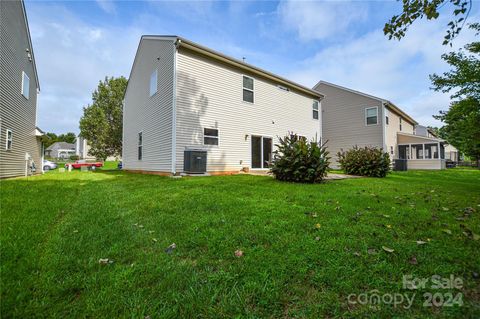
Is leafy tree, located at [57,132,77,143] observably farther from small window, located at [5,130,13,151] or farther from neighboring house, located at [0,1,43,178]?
small window, located at [5,130,13,151]

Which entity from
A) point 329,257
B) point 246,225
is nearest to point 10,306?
point 246,225

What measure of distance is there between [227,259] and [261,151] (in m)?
10.4

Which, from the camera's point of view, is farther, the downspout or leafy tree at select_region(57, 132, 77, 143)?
leafy tree at select_region(57, 132, 77, 143)

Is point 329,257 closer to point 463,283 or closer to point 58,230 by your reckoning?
point 463,283

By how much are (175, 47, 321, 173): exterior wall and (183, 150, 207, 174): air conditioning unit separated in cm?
30

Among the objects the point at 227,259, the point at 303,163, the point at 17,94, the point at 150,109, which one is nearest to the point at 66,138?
the point at 17,94

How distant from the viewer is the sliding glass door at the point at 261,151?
476 inches

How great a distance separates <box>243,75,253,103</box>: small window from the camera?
11883mm

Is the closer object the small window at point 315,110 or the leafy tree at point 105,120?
the small window at point 315,110

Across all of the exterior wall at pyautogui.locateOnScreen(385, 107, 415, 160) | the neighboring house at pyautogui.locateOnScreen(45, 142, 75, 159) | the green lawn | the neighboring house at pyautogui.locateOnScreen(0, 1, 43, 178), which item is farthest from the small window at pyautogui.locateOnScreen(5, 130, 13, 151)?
the neighboring house at pyautogui.locateOnScreen(45, 142, 75, 159)

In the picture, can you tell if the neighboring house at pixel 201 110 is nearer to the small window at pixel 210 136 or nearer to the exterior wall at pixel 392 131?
the small window at pixel 210 136

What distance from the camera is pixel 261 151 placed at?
40.6 ft

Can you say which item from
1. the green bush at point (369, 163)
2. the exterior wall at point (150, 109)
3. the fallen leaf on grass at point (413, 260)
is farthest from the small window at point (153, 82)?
the fallen leaf on grass at point (413, 260)

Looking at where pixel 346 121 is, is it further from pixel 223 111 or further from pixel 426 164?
pixel 223 111
